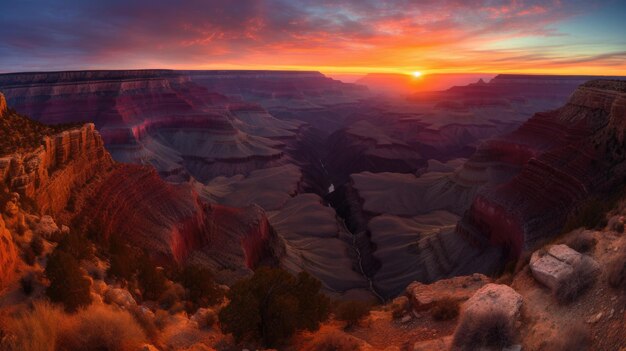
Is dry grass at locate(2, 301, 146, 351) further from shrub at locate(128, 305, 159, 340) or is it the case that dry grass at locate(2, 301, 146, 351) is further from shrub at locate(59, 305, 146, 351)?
shrub at locate(128, 305, 159, 340)

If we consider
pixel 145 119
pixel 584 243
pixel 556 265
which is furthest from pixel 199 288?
pixel 145 119

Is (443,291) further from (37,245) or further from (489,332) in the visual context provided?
(37,245)

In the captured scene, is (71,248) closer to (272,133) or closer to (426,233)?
(426,233)

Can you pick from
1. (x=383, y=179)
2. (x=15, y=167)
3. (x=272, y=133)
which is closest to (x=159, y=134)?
(x=272, y=133)

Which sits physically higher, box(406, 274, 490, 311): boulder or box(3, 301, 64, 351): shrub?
box(3, 301, 64, 351): shrub

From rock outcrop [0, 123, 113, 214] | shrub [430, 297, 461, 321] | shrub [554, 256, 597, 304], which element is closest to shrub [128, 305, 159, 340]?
rock outcrop [0, 123, 113, 214]
